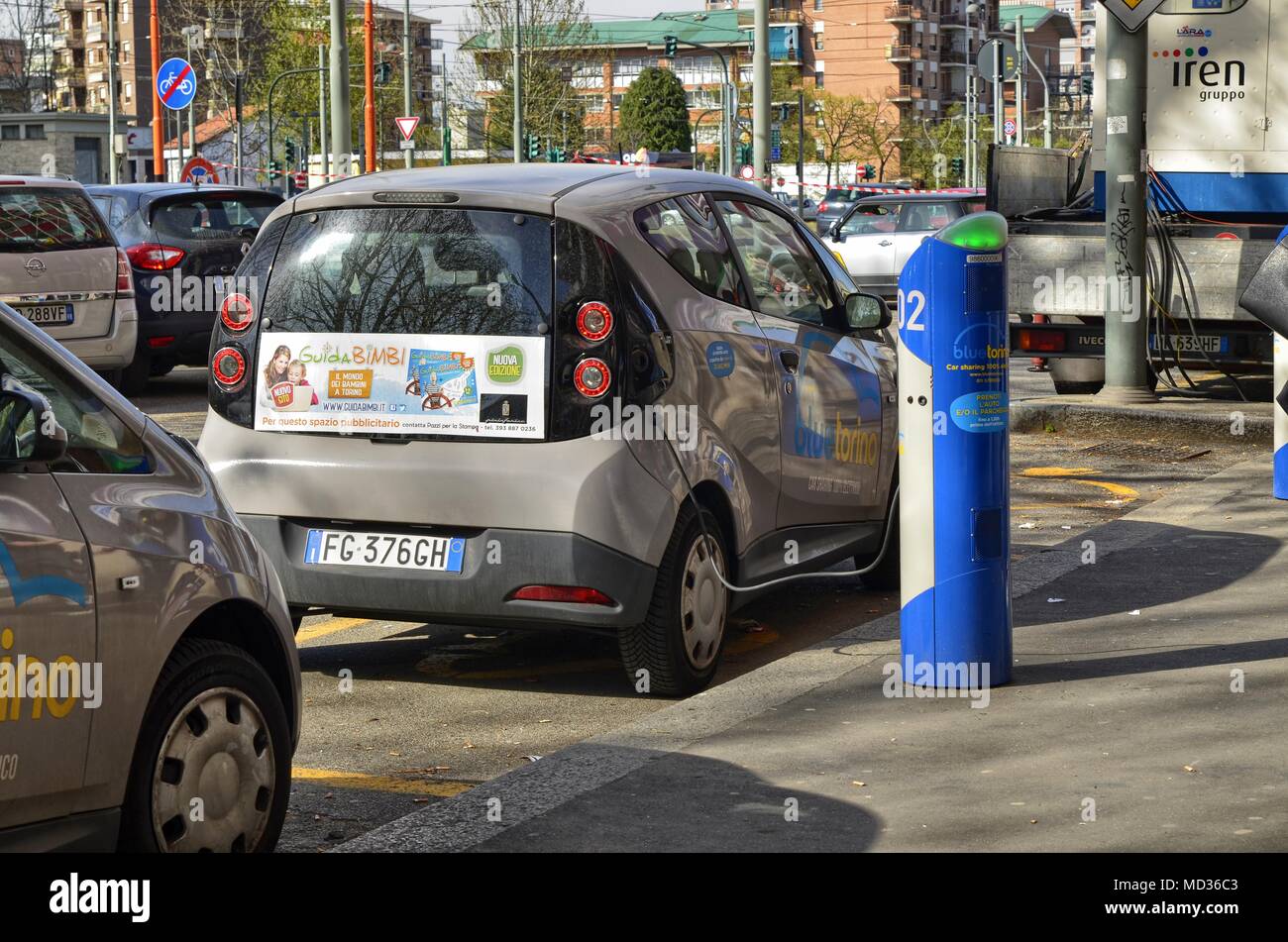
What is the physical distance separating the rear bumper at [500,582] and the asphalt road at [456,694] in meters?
0.37

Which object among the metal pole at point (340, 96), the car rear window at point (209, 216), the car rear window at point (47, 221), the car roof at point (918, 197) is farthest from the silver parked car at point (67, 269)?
the car roof at point (918, 197)

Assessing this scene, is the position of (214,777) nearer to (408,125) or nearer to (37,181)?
(37,181)

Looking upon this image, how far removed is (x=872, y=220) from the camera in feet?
93.6

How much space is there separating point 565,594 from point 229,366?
57.1 inches

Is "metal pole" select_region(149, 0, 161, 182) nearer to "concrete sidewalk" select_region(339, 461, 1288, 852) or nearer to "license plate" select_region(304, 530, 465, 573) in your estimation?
"license plate" select_region(304, 530, 465, 573)

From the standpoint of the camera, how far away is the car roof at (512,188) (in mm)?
6379

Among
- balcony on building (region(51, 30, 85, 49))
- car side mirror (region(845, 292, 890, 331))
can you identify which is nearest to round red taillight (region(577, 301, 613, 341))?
car side mirror (region(845, 292, 890, 331))

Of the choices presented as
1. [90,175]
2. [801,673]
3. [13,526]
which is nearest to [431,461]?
[801,673]

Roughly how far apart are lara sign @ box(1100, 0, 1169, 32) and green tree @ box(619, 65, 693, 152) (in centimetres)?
10399

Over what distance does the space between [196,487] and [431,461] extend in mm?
1941
